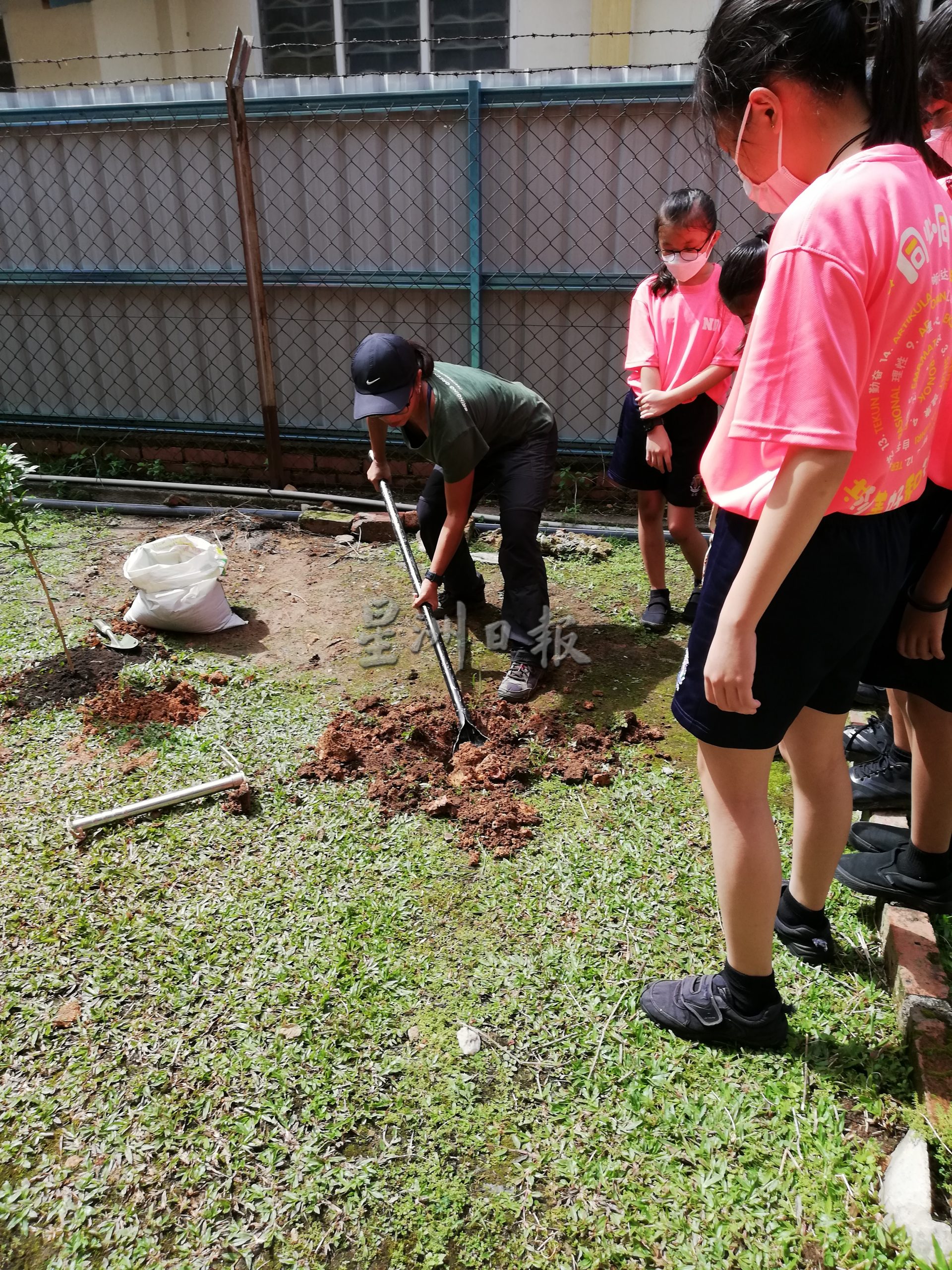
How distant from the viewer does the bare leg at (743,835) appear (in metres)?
1.55

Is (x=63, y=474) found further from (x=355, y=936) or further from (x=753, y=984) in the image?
(x=753, y=984)

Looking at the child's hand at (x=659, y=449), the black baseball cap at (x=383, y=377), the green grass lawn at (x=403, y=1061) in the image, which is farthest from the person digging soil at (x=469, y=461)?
the green grass lawn at (x=403, y=1061)

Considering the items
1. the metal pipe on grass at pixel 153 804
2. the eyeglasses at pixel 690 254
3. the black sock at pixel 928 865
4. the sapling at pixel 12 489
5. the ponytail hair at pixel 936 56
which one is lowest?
the metal pipe on grass at pixel 153 804

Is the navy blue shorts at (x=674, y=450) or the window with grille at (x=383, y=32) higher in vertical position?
the window with grille at (x=383, y=32)

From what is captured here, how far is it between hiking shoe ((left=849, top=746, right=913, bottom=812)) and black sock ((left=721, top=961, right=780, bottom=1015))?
2.99 ft

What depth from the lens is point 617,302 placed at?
517 centimetres

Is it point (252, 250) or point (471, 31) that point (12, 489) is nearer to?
point (252, 250)

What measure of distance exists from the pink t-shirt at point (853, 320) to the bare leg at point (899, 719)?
109cm

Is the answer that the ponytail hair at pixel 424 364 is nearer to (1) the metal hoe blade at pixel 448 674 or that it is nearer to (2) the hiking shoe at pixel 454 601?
(1) the metal hoe blade at pixel 448 674

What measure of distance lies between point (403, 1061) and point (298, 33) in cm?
848

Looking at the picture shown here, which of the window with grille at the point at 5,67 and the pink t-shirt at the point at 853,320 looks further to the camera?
the window with grille at the point at 5,67

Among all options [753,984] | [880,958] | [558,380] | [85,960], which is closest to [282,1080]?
[85,960]

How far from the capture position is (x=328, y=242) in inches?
216

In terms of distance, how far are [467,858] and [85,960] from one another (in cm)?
103
